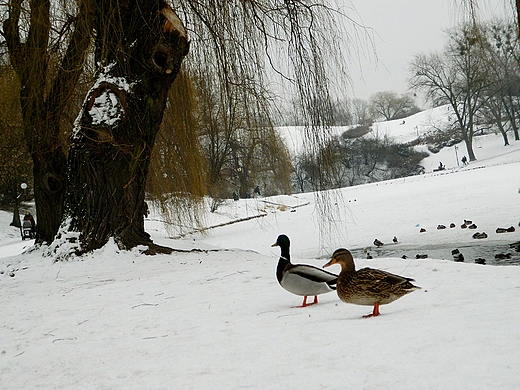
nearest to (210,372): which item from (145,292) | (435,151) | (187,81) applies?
(145,292)

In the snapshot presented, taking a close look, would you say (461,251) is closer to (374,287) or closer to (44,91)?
(374,287)

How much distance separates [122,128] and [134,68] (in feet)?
2.43

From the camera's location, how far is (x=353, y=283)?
3.12m

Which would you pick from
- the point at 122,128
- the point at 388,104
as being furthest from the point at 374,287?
the point at 388,104

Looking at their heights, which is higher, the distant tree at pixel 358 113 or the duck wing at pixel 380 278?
the distant tree at pixel 358 113

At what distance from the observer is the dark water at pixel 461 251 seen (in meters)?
7.92

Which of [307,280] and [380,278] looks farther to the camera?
[307,280]

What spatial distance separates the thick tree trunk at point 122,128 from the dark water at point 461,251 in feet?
15.9

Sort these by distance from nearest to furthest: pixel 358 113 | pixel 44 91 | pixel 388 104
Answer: pixel 44 91
pixel 358 113
pixel 388 104

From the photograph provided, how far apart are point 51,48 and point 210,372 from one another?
5815 millimetres

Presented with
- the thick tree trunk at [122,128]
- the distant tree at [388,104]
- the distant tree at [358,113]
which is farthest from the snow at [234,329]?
the distant tree at [388,104]

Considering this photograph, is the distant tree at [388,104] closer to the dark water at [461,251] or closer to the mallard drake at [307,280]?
the dark water at [461,251]

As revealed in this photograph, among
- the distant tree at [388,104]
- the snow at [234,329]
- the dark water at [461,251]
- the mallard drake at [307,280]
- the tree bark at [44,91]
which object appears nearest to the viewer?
the snow at [234,329]

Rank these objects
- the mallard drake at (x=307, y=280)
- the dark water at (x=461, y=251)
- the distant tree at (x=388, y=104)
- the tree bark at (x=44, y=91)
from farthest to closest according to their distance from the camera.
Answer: the distant tree at (x=388, y=104) → the dark water at (x=461, y=251) → the tree bark at (x=44, y=91) → the mallard drake at (x=307, y=280)
